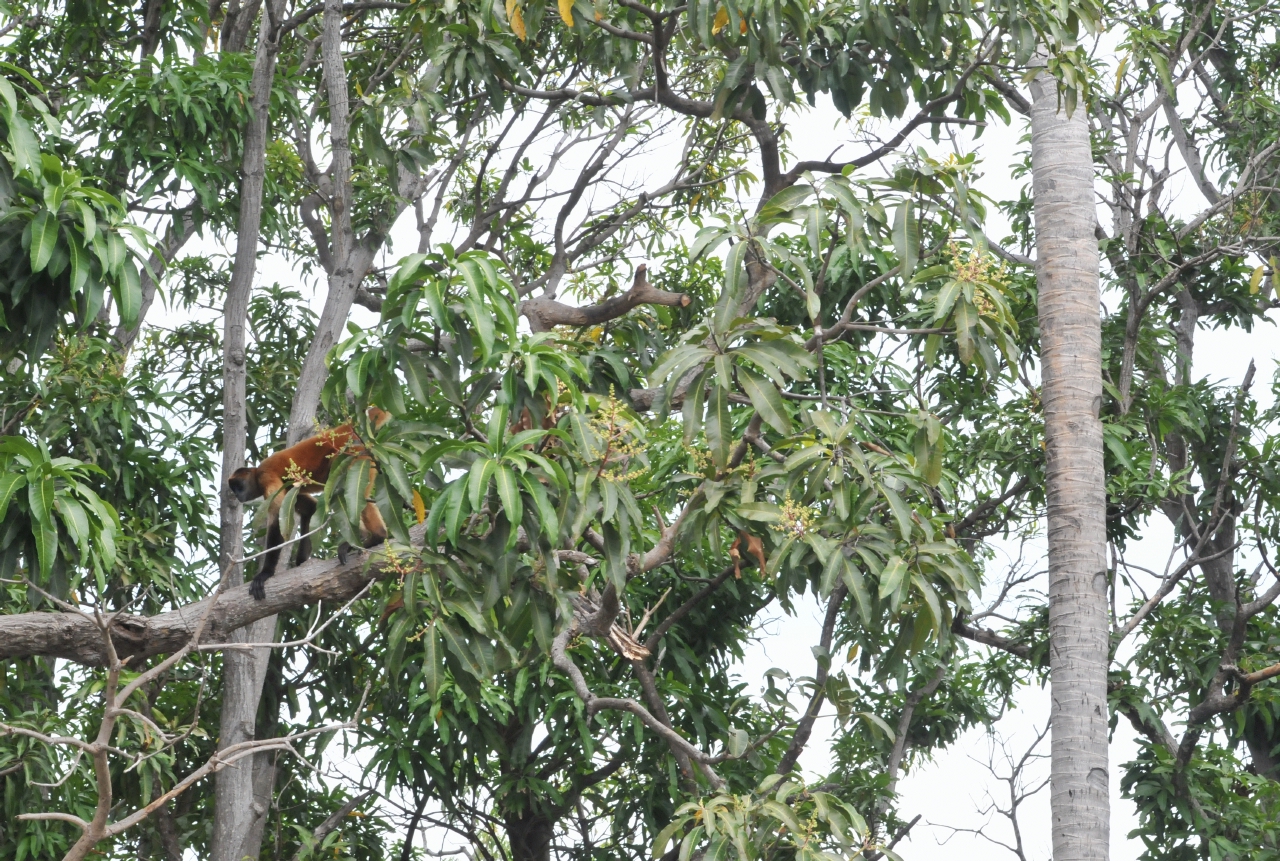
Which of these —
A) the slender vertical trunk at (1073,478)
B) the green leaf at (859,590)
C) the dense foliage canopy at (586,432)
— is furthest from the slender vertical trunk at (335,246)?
the slender vertical trunk at (1073,478)

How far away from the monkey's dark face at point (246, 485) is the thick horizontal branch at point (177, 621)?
1.04m

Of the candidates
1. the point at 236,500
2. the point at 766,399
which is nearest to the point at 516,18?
the point at 766,399

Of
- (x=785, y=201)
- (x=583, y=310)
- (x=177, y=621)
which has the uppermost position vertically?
(x=583, y=310)

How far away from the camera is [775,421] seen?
→ 3.89 metres

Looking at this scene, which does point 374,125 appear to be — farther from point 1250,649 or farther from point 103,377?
point 1250,649

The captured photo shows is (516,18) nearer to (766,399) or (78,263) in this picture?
(78,263)

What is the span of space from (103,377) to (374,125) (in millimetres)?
2206

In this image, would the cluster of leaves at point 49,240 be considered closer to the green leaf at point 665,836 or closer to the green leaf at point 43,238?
the green leaf at point 43,238

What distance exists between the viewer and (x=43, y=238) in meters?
3.99

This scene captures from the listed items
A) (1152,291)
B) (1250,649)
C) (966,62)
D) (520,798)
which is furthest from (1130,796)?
(966,62)

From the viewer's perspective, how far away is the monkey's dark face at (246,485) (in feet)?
18.1

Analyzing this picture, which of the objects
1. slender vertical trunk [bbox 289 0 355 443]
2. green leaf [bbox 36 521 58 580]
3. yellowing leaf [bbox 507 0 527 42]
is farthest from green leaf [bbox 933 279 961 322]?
slender vertical trunk [bbox 289 0 355 443]

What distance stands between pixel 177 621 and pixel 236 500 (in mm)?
2586

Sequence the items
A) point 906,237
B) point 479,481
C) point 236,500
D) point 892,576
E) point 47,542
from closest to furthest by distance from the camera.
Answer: point 479,481, point 47,542, point 892,576, point 906,237, point 236,500
